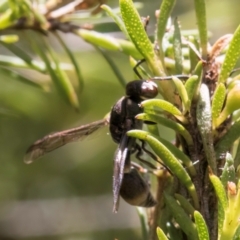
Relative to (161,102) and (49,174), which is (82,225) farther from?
(161,102)

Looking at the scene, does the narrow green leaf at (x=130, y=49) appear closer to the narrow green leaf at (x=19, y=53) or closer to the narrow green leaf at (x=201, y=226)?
the narrow green leaf at (x=19, y=53)

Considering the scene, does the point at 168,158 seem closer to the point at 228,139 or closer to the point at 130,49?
the point at 228,139

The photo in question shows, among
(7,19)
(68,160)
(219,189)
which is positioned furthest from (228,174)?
(68,160)

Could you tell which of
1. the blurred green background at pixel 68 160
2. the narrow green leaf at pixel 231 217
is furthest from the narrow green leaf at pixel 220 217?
the blurred green background at pixel 68 160

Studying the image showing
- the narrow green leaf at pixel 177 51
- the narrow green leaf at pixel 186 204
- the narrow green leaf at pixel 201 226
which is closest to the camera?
the narrow green leaf at pixel 201 226

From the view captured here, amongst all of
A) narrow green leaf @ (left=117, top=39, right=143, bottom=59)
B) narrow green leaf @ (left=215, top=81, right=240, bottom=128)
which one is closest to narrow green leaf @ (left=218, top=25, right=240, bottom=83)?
narrow green leaf @ (left=215, top=81, right=240, bottom=128)

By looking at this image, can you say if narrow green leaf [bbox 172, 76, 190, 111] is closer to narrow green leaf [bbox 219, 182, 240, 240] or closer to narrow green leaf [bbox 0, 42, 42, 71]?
narrow green leaf [bbox 219, 182, 240, 240]
